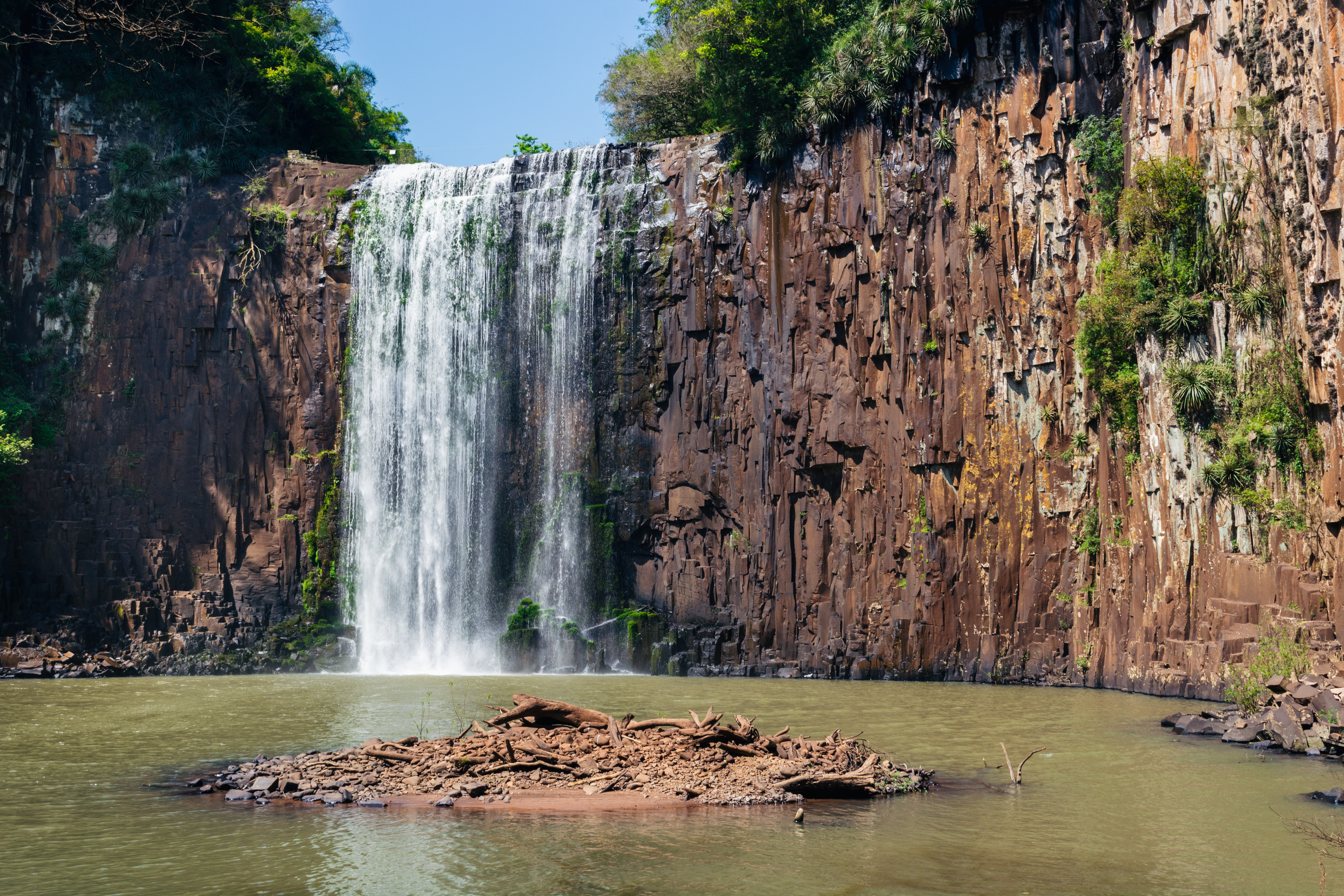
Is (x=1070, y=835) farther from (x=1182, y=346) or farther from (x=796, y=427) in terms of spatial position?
(x=796, y=427)

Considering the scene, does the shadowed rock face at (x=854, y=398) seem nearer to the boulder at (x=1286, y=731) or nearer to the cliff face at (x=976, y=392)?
the cliff face at (x=976, y=392)

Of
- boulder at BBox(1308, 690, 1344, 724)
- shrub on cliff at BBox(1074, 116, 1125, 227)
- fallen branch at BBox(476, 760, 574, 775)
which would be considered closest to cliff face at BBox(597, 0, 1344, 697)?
shrub on cliff at BBox(1074, 116, 1125, 227)

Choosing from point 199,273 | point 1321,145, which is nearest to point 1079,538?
point 1321,145

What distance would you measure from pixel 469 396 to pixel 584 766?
20.8m

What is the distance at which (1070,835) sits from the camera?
27.2 feet

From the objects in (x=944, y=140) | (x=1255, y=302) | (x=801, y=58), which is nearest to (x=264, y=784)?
(x=1255, y=302)

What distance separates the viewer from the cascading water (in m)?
28.8

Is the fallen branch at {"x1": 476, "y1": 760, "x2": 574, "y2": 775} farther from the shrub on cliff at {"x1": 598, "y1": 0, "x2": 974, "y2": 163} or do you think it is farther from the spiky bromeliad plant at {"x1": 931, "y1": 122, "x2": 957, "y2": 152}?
the shrub on cliff at {"x1": 598, "y1": 0, "x2": 974, "y2": 163}

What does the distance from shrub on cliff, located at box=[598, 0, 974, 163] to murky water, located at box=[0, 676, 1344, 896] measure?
1723 cm

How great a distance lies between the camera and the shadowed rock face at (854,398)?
18594mm

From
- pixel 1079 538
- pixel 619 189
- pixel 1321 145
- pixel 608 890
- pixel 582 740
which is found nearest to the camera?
pixel 608 890

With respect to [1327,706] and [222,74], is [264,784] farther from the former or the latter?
[222,74]

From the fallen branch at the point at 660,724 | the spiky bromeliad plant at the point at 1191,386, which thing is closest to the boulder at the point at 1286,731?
the fallen branch at the point at 660,724

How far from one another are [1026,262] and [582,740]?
672 inches
